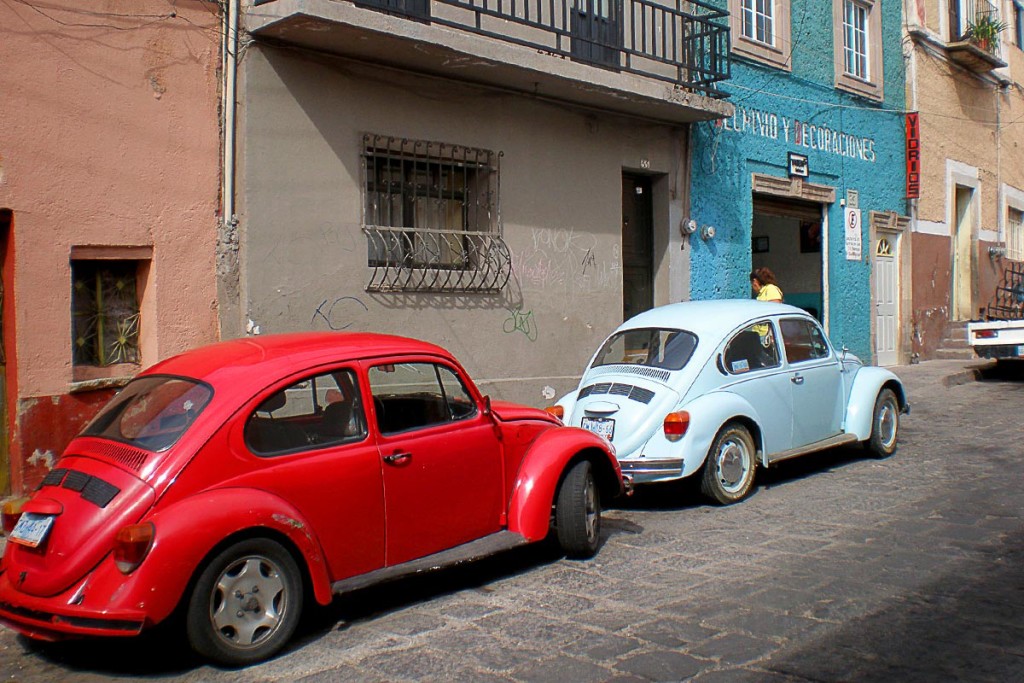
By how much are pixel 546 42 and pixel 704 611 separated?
338 inches

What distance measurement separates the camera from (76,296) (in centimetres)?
833

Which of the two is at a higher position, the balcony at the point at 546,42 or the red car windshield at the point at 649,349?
the balcony at the point at 546,42

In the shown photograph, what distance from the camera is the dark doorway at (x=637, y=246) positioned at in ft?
44.8

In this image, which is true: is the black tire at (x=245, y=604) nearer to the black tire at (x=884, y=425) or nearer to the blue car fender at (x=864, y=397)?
the blue car fender at (x=864, y=397)

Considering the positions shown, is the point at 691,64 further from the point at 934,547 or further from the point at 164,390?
the point at 164,390

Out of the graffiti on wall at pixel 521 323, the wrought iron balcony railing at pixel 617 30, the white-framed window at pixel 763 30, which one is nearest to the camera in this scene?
the wrought iron balcony railing at pixel 617 30

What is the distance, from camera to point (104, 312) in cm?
852

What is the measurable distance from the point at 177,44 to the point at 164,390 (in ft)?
15.8

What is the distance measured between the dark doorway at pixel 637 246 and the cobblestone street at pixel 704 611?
20.1 ft

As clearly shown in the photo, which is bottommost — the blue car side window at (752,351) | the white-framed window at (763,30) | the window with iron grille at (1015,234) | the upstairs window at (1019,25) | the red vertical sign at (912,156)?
the blue car side window at (752,351)

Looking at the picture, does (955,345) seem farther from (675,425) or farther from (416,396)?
(416,396)

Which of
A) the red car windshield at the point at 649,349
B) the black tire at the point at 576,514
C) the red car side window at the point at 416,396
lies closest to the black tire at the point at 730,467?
the red car windshield at the point at 649,349

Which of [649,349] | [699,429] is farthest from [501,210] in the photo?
[699,429]

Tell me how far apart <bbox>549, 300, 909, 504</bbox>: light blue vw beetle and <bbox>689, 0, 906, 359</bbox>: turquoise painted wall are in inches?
201
